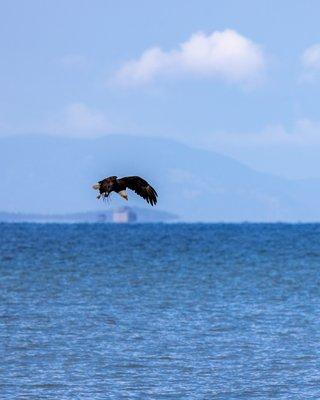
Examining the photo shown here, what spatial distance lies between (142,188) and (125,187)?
93 cm

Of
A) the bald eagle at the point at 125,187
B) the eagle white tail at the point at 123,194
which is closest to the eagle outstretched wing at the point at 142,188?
the bald eagle at the point at 125,187

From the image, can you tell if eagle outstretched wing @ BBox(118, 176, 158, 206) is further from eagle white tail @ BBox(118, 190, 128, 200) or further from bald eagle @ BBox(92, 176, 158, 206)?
eagle white tail @ BBox(118, 190, 128, 200)

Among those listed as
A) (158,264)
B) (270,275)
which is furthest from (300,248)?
(270,275)

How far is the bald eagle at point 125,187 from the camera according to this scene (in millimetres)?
16141

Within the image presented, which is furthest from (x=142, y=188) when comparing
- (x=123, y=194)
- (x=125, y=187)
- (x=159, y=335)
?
(x=159, y=335)

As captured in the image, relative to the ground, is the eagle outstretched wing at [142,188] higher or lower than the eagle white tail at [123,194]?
higher

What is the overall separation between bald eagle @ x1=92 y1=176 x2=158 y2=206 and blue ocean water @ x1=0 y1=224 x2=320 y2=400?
6.66 meters

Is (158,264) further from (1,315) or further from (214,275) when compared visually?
(1,315)

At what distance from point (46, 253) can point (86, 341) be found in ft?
174

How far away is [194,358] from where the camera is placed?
27.7m

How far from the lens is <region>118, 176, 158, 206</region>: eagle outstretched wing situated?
17375 millimetres

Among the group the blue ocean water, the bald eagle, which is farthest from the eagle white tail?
the blue ocean water

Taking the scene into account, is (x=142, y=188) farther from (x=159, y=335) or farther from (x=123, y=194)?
(x=159, y=335)

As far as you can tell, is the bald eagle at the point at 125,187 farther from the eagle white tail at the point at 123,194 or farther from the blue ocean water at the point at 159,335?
the blue ocean water at the point at 159,335
